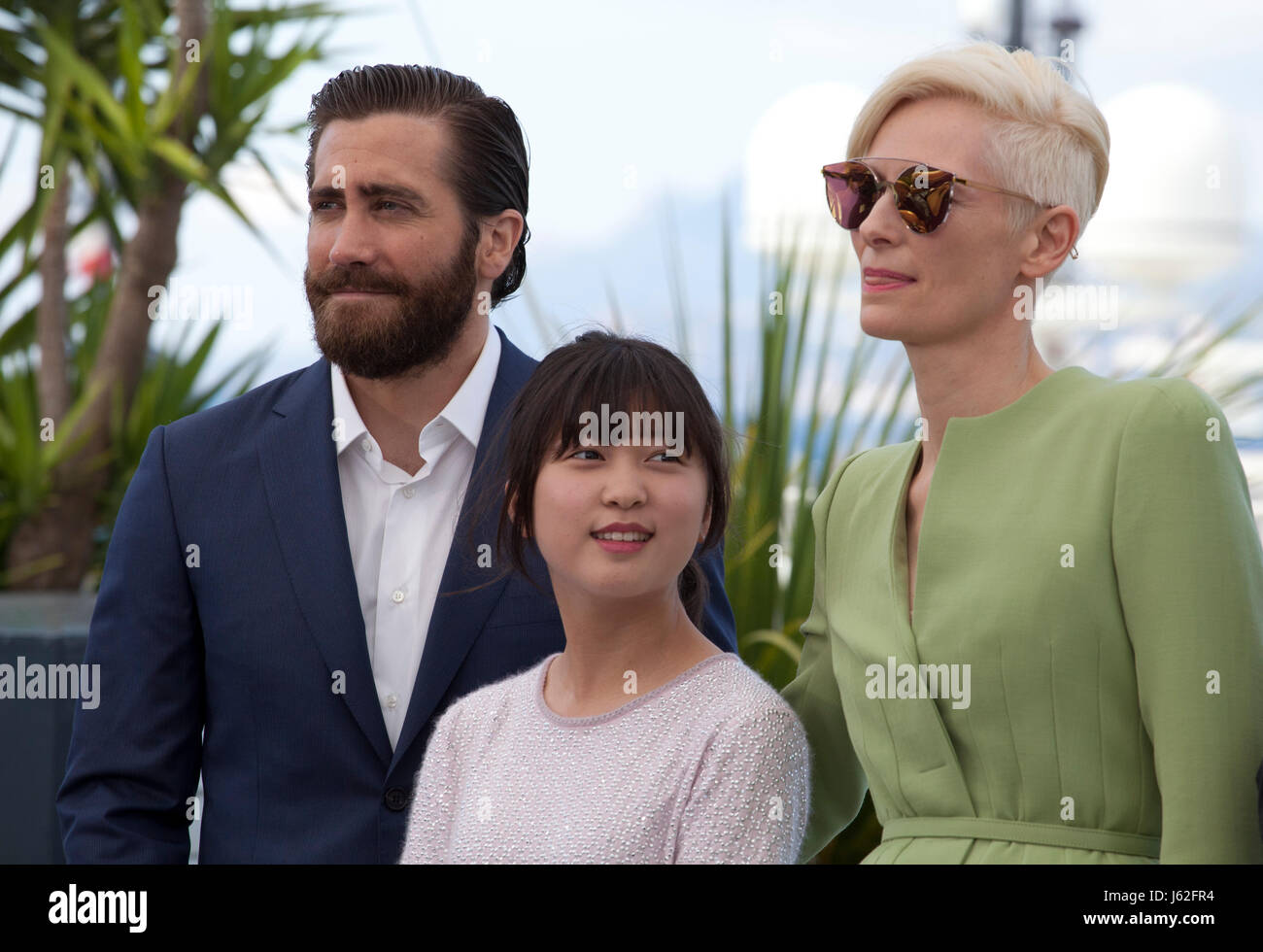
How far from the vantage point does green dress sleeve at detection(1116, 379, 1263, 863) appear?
163cm

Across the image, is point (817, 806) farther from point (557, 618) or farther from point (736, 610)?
point (736, 610)

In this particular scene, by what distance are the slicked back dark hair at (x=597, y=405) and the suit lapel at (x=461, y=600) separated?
184mm

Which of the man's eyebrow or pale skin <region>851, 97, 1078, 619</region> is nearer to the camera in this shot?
pale skin <region>851, 97, 1078, 619</region>

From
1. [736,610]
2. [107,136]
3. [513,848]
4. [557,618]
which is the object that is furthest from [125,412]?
[513,848]

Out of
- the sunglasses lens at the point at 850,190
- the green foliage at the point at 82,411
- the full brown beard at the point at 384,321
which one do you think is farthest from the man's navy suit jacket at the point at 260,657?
the green foliage at the point at 82,411

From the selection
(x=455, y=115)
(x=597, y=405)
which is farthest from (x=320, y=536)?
(x=455, y=115)

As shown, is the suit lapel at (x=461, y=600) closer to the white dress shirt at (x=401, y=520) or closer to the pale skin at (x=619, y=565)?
the white dress shirt at (x=401, y=520)

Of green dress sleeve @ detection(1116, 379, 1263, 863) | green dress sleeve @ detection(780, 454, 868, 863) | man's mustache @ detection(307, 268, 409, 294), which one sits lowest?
green dress sleeve @ detection(780, 454, 868, 863)

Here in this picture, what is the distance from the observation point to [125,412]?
21.0 feet

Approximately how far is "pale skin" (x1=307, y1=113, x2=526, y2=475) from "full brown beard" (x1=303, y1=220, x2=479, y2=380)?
0.01 m

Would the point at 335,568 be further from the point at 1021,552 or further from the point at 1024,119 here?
the point at 1024,119

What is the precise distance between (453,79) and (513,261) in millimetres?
350

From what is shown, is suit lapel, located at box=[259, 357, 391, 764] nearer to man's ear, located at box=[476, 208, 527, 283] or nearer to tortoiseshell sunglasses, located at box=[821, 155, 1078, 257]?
man's ear, located at box=[476, 208, 527, 283]

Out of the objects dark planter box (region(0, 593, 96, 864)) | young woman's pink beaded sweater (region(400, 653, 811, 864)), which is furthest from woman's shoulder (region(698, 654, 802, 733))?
dark planter box (region(0, 593, 96, 864))
